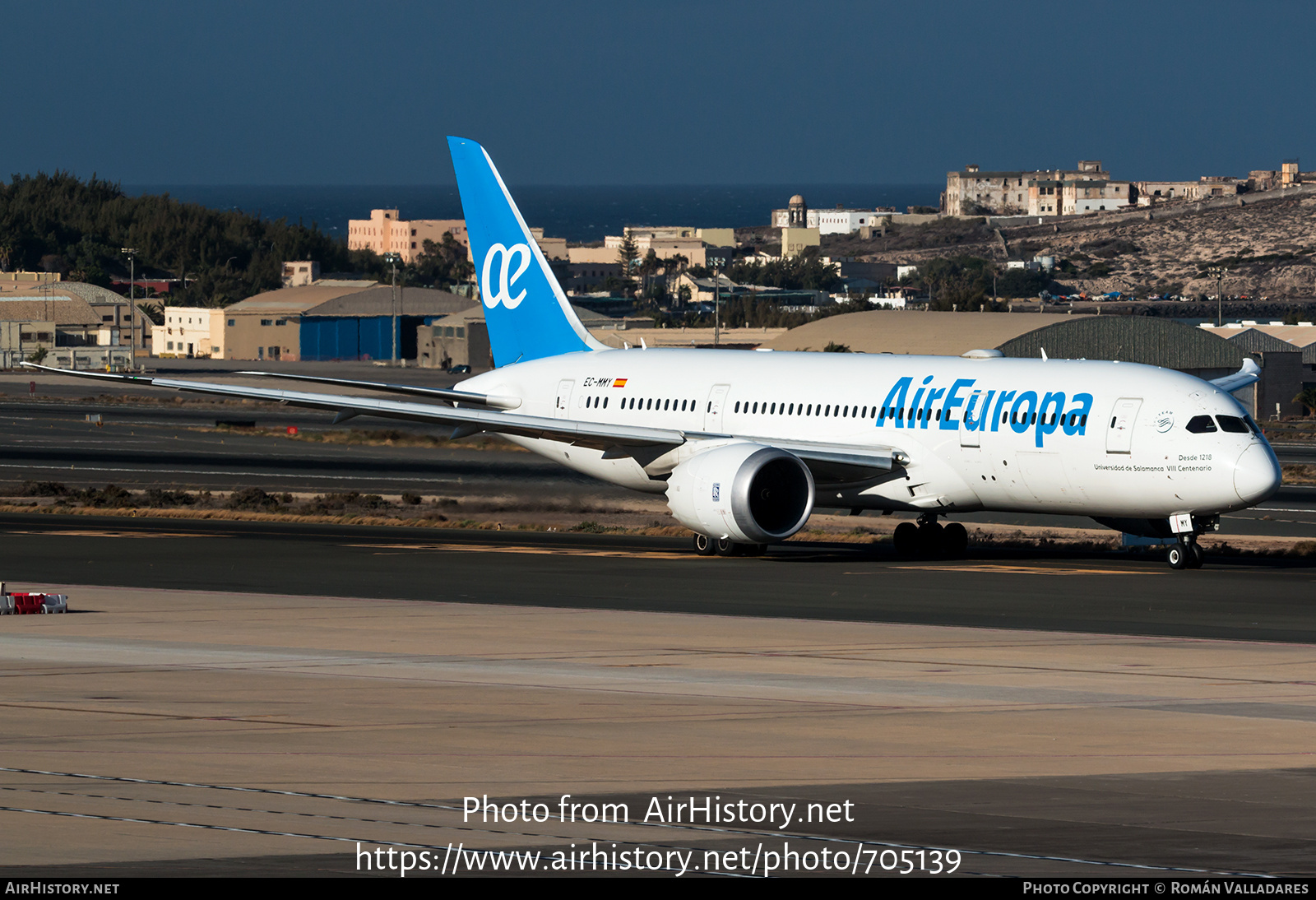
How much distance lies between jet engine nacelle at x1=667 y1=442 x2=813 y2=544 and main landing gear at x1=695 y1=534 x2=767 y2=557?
2.63 feet

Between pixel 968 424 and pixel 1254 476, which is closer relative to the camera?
pixel 1254 476

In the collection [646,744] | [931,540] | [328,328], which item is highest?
[328,328]

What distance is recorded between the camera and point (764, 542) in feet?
127

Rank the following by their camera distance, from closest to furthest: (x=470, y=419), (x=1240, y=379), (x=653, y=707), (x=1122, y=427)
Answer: (x=653, y=707) < (x=1122, y=427) < (x=470, y=419) < (x=1240, y=379)

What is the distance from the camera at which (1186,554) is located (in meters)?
36.8

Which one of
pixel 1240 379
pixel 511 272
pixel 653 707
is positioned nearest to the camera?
pixel 653 707

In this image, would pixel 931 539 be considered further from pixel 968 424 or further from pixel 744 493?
pixel 744 493

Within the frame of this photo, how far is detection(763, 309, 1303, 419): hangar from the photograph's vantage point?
332 ft

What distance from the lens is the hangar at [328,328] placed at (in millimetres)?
165625

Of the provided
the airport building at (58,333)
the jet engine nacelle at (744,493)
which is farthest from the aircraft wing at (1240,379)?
the airport building at (58,333)

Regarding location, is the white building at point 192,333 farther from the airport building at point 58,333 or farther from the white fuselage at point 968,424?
the white fuselage at point 968,424

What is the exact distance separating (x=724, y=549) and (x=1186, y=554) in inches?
386

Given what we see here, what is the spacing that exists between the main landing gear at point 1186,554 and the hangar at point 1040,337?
2429 inches

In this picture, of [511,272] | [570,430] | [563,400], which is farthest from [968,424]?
[511,272]
